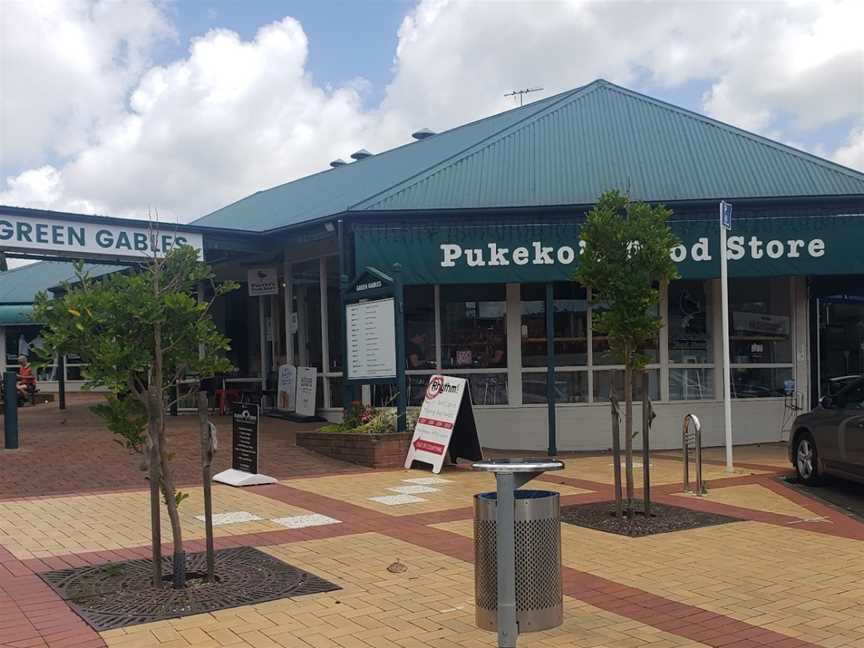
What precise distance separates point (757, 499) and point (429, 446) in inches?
174

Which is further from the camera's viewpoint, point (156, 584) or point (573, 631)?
point (156, 584)

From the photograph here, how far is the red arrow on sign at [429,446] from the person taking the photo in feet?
39.8

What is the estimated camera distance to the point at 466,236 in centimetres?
1452

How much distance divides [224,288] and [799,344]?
1299 centimetres

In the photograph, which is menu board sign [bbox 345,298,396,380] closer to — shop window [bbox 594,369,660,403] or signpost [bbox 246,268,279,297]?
shop window [bbox 594,369,660,403]

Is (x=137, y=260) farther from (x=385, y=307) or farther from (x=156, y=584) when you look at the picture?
(x=156, y=584)

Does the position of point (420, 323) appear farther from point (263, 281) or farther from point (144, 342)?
point (144, 342)

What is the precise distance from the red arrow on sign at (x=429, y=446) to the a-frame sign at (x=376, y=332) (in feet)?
2.01

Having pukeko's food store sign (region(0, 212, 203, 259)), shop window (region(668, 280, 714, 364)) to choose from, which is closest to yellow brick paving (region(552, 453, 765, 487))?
shop window (region(668, 280, 714, 364))

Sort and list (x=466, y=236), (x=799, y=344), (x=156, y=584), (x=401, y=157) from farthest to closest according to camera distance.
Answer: (x=401, y=157)
(x=799, y=344)
(x=466, y=236)
(x=156, y=584)

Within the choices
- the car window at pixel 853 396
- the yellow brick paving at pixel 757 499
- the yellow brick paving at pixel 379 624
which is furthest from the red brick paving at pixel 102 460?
the car window at pixel 853 396

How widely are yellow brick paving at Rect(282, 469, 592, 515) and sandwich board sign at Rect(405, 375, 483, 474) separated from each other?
0.85 feet

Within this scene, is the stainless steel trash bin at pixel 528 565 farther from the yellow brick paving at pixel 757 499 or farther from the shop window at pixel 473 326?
the shop window at pixel 473 326

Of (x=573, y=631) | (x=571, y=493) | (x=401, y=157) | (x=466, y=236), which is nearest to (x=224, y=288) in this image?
(x=573, y=631)
